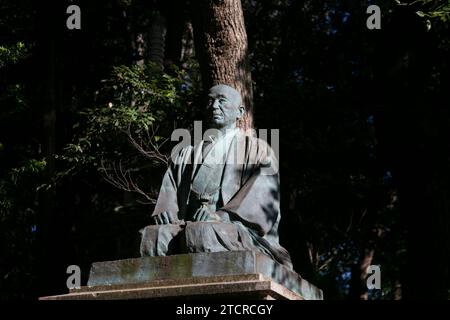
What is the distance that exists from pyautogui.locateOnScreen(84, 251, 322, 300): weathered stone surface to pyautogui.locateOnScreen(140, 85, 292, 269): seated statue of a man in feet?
0.49

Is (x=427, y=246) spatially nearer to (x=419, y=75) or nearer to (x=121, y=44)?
(x=419, y=75)

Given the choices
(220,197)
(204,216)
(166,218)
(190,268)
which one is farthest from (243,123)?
(190,268)

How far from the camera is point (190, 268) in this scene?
293 inches

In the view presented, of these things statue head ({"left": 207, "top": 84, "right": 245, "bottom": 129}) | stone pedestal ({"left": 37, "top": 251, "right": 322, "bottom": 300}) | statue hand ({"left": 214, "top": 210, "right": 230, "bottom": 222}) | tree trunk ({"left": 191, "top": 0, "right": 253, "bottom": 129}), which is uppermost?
tree trunk ({"left": 191, "top": 0, "right": 253, "bottom": 129})

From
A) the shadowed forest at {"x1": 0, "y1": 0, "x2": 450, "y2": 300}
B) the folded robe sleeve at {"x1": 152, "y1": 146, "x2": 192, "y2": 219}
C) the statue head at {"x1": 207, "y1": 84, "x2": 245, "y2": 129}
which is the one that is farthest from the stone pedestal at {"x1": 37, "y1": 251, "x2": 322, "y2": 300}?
the shadowed forest at {"x1": 0, "y1": 0, "x2": 450, "y2": 300}

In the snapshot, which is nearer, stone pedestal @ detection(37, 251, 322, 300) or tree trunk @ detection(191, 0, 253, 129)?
stone pedestal @ detection(37, 251, 322, 300)

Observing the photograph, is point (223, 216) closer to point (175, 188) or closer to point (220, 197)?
point (220, 197)

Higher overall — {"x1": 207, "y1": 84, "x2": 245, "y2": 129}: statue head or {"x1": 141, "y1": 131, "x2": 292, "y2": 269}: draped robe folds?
{"x1": 207, "y1": 84, "x2": 245, "y2": 129}: statue head

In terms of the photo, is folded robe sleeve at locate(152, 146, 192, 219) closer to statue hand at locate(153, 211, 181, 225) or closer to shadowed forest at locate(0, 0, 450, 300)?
statue hand at locate(153, 211, 181, 225)

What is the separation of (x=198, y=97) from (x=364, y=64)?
11.8 feet

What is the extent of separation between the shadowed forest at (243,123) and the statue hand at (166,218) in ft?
12.1

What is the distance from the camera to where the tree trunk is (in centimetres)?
1190

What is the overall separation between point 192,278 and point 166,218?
97cm

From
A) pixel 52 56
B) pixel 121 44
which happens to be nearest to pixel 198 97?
pixel 52 56
